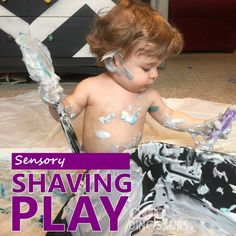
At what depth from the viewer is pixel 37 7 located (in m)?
1.57

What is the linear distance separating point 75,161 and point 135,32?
0.93 ft

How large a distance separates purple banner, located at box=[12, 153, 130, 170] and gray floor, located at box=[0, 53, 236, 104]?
0.83 metres

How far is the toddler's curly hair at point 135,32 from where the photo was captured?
0.81 metres

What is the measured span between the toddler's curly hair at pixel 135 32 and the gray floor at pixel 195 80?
2.52 ft

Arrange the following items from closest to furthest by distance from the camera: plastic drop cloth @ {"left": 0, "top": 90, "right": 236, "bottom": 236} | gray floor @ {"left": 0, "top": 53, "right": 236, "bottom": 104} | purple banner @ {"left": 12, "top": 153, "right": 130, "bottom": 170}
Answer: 1. purple banner @ {"left": 12, "top": 153, "right": 130, "bottom": 170}
2. plastic drop cloth @ {"left": 0, "top": 90, "right": 236, "bottom": 236}
3. gray floor @ {"left": 0, "top": 53, "right": 236, "bottom": 104}

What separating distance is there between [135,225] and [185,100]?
2.55ft

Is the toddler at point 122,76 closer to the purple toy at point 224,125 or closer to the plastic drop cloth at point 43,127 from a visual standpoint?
the purple toy at point 224,125

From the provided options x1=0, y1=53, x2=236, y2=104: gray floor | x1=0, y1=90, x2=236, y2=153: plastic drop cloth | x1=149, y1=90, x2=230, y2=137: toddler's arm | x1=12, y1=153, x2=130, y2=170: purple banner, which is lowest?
x1=0, y1=53, x2=236, y2=104: gray floor

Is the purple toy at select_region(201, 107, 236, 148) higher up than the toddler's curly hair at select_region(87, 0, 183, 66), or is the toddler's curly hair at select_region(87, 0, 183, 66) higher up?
the toddler's curly hair at select_region(87, 0, 183, 66)

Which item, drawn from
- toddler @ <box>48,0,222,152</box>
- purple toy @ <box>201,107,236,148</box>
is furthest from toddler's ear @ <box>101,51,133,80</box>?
purple toy @ <box>201,107,236,148</box>

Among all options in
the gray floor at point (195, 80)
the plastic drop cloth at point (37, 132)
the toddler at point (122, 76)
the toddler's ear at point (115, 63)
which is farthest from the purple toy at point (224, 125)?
the gray floor at point (195, 80)

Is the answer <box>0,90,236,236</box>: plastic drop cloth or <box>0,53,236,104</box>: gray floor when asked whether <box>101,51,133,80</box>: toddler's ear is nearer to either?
<box>0,90,236,236</box>: plastic drop cloth

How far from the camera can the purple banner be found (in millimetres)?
737

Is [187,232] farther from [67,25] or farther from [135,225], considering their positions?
[67,25]
